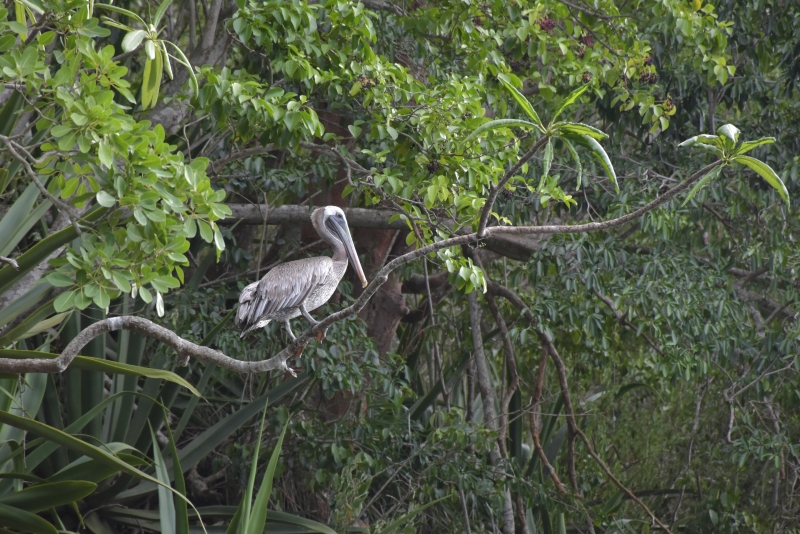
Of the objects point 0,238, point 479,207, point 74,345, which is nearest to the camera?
point 74,345

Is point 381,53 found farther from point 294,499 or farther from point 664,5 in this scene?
point 294,499

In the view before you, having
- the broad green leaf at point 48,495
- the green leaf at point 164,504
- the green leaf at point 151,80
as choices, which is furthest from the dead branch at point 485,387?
the green leaf at point 151,80

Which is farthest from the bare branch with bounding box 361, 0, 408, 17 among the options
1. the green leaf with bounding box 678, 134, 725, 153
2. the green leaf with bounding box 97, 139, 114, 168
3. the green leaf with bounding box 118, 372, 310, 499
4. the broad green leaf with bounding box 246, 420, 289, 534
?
the green leaf with bounding box 678, 134, 725, 153

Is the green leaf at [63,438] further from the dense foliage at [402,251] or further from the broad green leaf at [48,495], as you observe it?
the broad green leaf at [48,495]

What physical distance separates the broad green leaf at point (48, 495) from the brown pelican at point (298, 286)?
1.08m

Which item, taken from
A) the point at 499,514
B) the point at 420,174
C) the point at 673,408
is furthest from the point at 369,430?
the point at 673,408

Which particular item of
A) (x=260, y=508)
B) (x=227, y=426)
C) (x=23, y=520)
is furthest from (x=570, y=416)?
(x=23, y=520)

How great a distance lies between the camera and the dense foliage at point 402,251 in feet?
15.0

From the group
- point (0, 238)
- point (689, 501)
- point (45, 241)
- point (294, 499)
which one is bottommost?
point (689, 501)

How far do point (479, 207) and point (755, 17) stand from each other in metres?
2.93

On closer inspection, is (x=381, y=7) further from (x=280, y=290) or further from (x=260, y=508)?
(x=260, y=508)

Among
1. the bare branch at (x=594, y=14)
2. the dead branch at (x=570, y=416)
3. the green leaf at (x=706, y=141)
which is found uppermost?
the green leaf at (x=706, y=141)

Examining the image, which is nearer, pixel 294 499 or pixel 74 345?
pixel 74 345

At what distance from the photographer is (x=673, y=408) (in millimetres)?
8461
